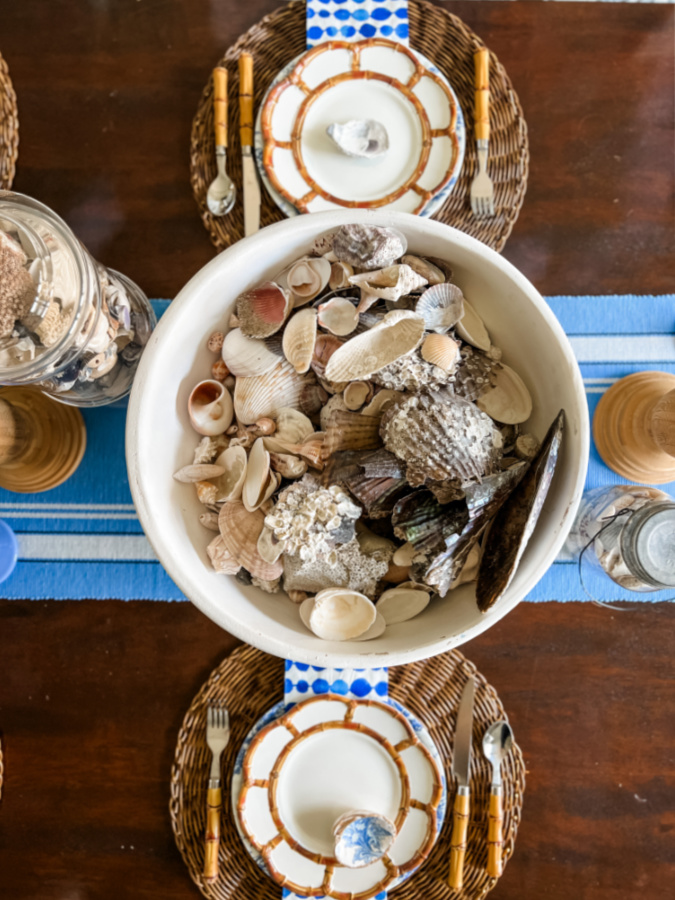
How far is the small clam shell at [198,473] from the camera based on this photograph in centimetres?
51

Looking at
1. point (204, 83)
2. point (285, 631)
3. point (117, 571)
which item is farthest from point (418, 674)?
point (204, 83)

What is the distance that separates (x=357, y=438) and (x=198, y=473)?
0.14 meters

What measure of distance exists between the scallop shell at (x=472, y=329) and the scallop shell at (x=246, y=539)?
225mm

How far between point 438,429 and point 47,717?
536 mm

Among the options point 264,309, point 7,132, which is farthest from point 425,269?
point 7,132

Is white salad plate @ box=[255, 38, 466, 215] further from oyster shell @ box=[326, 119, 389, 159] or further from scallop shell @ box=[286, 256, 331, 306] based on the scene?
scallop shell @ box=[286, 256, 331, 306]

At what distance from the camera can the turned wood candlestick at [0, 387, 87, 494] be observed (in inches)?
24.7

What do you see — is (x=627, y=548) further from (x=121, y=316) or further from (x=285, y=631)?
(x=121, y=316)

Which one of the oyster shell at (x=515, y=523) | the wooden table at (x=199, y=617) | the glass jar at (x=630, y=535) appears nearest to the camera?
the oyster shell at (x=515, y=523)

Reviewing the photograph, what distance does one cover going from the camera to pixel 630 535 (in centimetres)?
55

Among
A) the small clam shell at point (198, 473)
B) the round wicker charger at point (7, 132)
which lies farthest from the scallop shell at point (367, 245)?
the round wicker charger at point (7, 132)

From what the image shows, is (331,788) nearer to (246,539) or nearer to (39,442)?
(246,539)

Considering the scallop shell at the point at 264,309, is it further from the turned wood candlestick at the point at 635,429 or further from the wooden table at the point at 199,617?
the turned wood candlestick at the point at 635,429

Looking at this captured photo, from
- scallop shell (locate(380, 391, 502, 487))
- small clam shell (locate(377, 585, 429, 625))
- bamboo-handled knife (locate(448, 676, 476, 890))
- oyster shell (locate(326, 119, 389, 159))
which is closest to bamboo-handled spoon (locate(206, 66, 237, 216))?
oyster shell (locate(326, 119, 389, 159))
